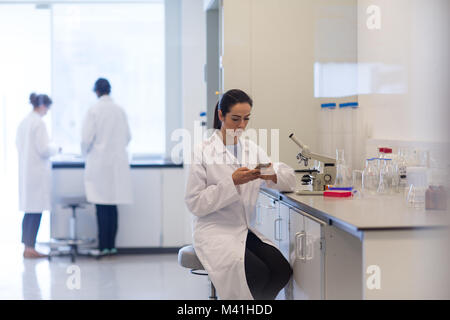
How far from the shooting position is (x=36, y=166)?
458 centimetres

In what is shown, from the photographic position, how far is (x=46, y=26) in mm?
5578

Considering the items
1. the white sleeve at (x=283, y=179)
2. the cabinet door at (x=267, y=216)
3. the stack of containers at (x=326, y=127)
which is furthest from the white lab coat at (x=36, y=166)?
the white sleeve at (x=283, y=179)

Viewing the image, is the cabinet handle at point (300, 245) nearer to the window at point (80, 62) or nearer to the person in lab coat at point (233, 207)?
the person in lab coat at point (233, 207)

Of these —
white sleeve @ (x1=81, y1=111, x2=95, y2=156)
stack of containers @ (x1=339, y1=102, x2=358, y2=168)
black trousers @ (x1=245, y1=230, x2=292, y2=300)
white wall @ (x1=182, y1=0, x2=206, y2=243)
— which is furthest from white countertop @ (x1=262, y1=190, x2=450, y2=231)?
white wall @ (x1=182, y1=0, x2=206, y2=243)

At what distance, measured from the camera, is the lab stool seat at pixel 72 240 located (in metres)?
4.60

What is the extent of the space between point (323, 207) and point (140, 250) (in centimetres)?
313

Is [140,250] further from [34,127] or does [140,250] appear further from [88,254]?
[34,127]

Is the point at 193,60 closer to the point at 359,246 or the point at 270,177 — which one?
the point at 270,177

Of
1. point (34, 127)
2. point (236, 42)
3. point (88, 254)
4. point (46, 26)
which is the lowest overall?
point (88, 254)

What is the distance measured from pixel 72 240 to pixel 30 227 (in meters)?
0.37

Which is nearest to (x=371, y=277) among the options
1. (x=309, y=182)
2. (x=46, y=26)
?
(x=309, y=182)

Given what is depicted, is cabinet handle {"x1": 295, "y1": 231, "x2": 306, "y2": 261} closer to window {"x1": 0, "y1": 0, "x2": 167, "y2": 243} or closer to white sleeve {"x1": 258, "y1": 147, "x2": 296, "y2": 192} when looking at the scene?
white sleeve {"x1": 258, "y1": 147, "x2": 296, "y2": 192}

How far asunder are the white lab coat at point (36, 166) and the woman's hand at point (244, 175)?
2692mm

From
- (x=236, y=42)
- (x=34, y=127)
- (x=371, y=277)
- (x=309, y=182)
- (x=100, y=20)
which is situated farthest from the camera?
(x=100, y=20)
